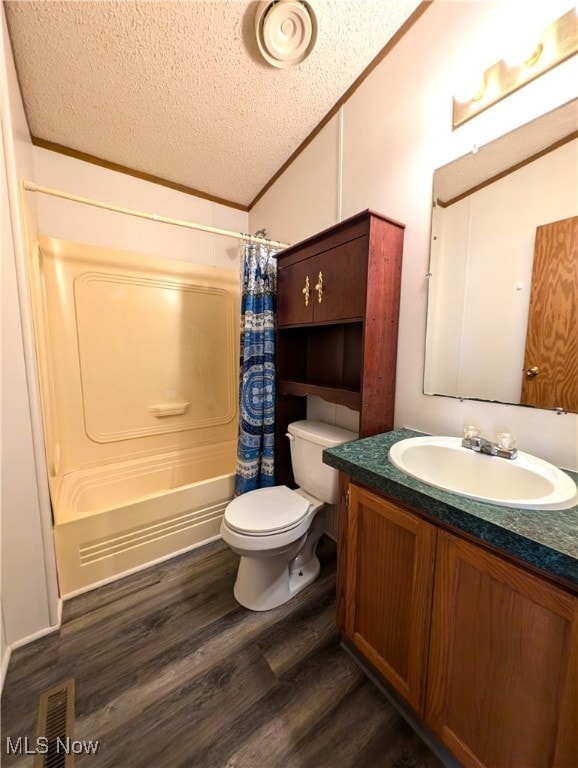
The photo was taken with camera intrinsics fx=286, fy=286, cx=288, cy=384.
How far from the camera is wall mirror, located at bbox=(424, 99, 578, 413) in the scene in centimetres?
90

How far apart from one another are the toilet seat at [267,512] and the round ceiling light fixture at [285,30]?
2027 millimetres

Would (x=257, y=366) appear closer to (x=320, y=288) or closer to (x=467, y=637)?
(x=320, y=288)

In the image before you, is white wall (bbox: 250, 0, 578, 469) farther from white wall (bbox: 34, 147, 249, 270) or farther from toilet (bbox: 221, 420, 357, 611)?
white wall (bbox: 34, 147, 249, 270)

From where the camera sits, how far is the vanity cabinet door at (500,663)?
0.57 meters

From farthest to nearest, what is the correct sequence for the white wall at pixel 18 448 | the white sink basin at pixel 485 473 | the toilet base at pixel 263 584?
1. the toilet base at pixel 263 584
2. the white wall at pixel 18 448
3. the white sink basin at pixel 485 473

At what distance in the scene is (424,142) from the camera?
1215mm

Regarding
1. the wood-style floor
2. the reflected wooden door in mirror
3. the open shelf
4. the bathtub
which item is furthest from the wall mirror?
the bathtub

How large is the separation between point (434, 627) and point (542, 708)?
0.74ft

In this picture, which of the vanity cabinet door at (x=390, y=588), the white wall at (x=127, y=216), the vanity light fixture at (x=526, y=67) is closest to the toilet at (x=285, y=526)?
the vanity cabinet door at (x=390, y=588)

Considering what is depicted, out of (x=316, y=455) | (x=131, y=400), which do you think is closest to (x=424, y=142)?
(x=316, y=455)

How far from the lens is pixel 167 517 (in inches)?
66.2

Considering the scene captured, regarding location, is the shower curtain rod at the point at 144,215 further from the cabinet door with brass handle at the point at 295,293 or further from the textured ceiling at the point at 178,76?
the textured ceiling at the point at 178,76

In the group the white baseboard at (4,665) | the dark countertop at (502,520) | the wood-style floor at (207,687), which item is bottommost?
the wood-style floor at (207,687)

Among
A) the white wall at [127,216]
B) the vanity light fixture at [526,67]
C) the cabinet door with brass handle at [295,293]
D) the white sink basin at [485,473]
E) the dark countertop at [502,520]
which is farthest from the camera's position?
the white wall at [127,216]
